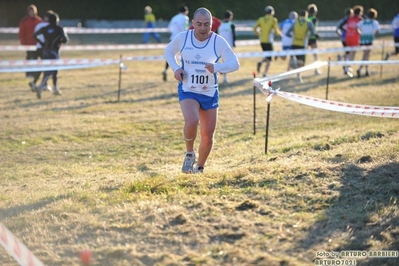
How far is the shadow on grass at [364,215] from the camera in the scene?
5.62m

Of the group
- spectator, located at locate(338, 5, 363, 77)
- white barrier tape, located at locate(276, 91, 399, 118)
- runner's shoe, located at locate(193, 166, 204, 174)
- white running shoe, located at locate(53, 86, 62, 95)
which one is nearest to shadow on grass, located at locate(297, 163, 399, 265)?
white barrier tape, located at locate(276, 91, 399, 118)

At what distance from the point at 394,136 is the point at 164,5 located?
33.5m

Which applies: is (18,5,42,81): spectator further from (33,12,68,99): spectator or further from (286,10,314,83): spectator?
(286,10,314,83): spectator

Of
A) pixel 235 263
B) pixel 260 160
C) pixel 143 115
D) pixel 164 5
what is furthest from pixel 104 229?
pixel 164 5

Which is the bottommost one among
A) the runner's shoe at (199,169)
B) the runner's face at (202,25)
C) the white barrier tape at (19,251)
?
the runner's shoe at (199,169)

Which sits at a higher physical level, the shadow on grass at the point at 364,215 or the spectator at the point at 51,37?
the spectator at the point at 51,37

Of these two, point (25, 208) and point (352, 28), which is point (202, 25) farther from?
point (352, 28)

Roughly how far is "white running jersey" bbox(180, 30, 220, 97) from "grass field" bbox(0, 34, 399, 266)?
1.03 m

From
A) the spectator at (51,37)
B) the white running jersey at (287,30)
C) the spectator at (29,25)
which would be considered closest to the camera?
the spectator at (51,37)

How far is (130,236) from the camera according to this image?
5.75m

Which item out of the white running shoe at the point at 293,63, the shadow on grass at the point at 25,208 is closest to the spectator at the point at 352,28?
the white running shoe at the point at 293,63

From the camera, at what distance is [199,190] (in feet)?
22.6

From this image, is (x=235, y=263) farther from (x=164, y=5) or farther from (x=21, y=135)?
(x=164, y=5)

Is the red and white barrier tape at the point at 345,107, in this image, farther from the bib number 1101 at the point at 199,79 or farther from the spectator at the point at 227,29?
the spectator at the point at 227,29
